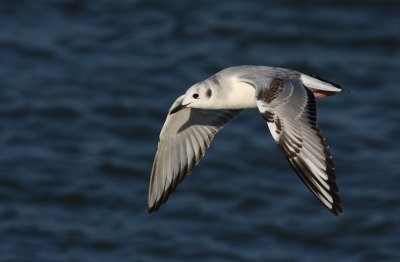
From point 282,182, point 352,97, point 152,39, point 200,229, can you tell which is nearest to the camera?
point 200,229

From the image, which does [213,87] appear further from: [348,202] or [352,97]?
[352,97]

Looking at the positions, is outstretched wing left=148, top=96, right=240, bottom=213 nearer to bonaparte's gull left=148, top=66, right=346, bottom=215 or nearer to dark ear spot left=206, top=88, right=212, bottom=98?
bonaparte's gull left=148, top=66, right=346, bottom=215

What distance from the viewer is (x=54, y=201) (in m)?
12.6

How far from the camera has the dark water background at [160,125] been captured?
12.1 metres

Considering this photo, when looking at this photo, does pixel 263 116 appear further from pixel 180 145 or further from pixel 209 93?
pixel 180 145

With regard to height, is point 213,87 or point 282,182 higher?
point 213,87

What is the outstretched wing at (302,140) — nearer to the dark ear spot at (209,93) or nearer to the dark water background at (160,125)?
the dark ear spot at (209,93)

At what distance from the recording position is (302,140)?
7445 mm

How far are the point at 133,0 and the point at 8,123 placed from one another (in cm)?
357

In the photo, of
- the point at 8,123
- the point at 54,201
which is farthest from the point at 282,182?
the point at 8,123

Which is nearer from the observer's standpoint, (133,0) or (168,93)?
(168,93)

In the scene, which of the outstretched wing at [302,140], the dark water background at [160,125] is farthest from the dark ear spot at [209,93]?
the dark water background at [160,125]

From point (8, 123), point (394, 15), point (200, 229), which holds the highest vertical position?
point (394, 15)

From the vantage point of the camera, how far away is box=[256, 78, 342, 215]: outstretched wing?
734cm
